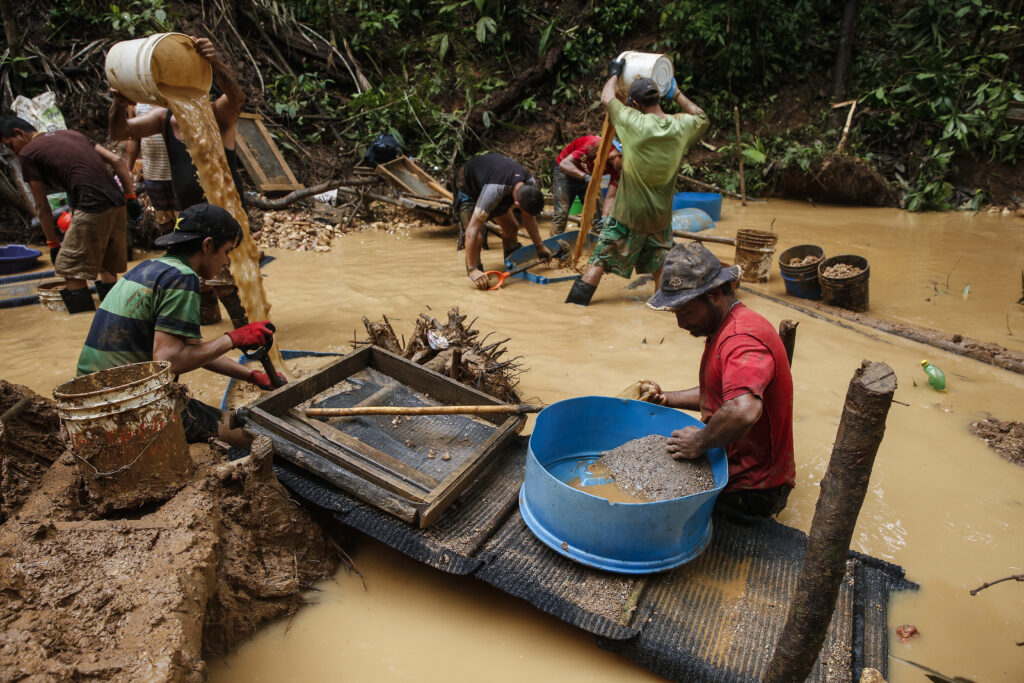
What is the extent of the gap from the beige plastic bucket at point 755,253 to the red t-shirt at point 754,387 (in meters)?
3.92

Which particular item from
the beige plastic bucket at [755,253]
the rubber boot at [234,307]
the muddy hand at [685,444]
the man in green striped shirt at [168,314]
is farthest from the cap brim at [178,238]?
the beige plastic bucket at [755,253]

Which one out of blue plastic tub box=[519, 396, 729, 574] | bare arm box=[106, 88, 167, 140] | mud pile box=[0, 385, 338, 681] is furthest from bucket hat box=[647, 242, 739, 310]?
bare arm box=[106, 88, 167, 140]

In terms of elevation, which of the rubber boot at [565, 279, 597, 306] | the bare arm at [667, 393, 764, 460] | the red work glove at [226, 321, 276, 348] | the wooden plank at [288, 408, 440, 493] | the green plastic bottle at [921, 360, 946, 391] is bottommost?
the green plastic bottle at [921, 360, 946, 391]

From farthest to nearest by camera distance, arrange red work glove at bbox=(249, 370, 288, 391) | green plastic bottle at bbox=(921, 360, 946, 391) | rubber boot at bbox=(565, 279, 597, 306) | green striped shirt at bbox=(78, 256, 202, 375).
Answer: rubber boot at bbox=(565, 279, 597, 306) → green plastic bottle at bbox=(921, 360, 946, 391) → red work glove at bbox=(249, 370, 288, 391) → green striped shirt at bbox=(78, 256, 202, 375)

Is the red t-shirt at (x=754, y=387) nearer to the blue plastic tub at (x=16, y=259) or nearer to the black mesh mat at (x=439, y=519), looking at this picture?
the black mesh mat at (x=439, y=519)

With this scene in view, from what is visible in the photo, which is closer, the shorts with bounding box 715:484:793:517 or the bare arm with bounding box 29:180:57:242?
the shorts with bounding box 715:484:793:517

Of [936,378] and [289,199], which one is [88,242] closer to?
[289,199]

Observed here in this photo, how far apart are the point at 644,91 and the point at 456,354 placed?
268 cm

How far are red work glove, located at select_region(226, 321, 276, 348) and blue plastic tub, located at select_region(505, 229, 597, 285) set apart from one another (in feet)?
11.4

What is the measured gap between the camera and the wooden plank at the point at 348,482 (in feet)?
7.32

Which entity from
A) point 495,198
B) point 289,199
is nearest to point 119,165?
point 289,199

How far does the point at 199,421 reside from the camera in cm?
270

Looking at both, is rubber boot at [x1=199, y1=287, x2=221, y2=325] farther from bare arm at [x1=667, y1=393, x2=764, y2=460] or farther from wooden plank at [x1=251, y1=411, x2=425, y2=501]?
bare arm at [x1=667, y1=393, x2=764, y2=460]

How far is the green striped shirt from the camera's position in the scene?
2457 mm
